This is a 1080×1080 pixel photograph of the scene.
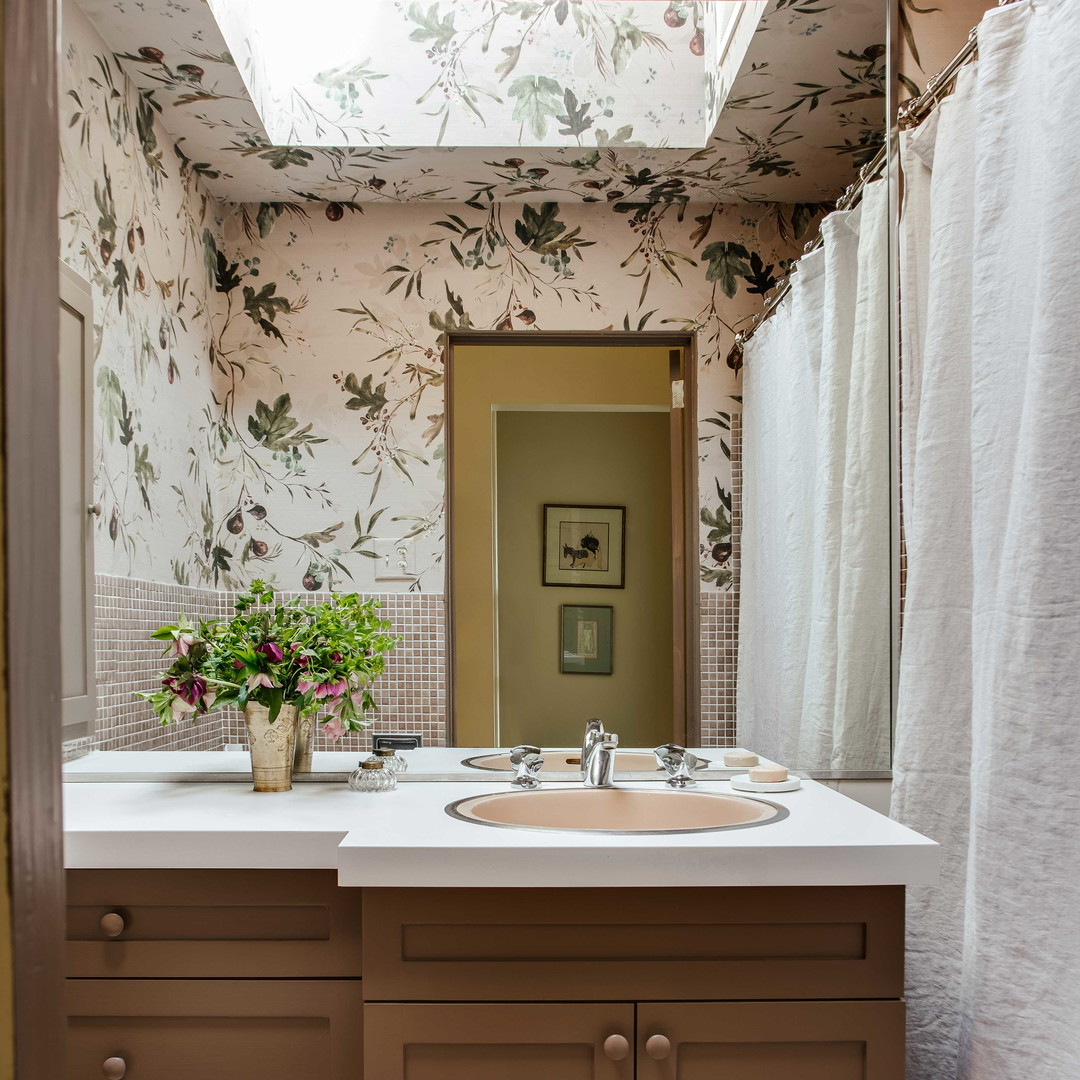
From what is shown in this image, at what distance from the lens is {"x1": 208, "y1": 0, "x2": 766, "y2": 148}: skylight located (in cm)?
177

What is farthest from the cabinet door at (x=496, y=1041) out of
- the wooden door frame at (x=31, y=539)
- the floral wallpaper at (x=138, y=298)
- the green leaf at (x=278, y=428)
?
the wooden door frame at (x=31, y=539)

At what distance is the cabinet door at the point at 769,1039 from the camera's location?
1197mm

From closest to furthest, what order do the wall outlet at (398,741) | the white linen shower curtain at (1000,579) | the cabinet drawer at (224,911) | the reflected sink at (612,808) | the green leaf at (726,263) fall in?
the white linen shower curtain at (1000,579) → the cabinet drawer at (224,911) → the reflected sink at (612,808) → the wall outlet at (398,741) → the green leaf at (726,263)

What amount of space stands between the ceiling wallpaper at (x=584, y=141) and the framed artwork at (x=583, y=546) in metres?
0.62

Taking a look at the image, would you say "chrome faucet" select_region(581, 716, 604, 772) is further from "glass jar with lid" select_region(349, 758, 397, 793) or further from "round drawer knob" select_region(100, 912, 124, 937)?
"round drawer knob" select_region(100, 912, 124, 937)

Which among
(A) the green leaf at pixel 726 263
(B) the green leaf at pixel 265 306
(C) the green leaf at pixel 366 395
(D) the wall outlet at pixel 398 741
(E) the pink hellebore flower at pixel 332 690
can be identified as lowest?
(D) the wall outlet at pixel 398 741

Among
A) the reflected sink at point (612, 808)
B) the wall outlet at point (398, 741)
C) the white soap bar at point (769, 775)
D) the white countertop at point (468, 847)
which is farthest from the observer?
the wall outlet at point (398, 741)

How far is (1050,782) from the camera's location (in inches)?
41.7

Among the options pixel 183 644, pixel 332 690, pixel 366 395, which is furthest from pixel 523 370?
pixel 183 644

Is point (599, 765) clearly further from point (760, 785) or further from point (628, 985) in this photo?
point (628, 985)

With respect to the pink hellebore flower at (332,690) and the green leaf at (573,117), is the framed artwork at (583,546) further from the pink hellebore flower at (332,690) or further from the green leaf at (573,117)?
the green leaf at (573,117)

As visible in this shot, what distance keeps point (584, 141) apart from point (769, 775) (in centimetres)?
118

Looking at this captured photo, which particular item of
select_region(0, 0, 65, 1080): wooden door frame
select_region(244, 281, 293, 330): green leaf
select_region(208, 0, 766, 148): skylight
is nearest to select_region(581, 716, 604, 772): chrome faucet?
select_region(244, 281, 293, 330): green leaf

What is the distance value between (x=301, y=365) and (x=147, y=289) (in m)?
0.28
